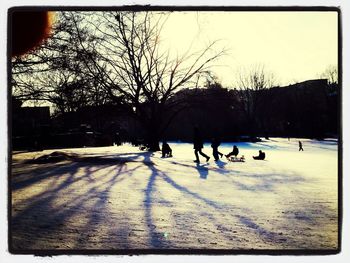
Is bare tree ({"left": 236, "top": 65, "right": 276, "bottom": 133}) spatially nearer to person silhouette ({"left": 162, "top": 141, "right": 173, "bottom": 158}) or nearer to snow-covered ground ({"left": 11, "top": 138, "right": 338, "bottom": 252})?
snow-covered ground ({"left": 11, "top": 138, "right": 338, "bottom": 252})

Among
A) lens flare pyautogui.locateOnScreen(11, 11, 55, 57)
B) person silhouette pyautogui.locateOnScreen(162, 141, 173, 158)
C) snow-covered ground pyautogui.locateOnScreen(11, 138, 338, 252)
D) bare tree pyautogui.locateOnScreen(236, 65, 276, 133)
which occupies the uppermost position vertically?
lens flare pyautogui.locateOnScreen(11, 11, 55, 57)

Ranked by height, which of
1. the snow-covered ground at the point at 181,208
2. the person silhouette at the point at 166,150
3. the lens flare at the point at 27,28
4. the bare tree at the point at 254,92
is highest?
the lens flare at the point at 27,28

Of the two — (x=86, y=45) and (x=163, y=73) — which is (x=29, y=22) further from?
(x=163, y=73)

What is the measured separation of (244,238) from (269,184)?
179 centimetres

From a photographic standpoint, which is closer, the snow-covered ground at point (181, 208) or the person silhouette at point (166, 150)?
the snow-covered ground at point (181, 208)

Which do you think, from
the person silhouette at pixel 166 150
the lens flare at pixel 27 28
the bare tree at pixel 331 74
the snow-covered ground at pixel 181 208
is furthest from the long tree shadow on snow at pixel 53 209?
the bare tree at pixel 331 74

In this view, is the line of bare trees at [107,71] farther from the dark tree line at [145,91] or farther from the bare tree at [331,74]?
the bare tree at [331,74]

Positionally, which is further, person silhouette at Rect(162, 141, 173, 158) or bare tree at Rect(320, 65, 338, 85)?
person silhouette at Rect(162, 141, 173, 158)

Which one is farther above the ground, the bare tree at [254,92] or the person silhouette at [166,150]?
the bare tree at [254,92]

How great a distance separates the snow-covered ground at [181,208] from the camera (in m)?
2.58

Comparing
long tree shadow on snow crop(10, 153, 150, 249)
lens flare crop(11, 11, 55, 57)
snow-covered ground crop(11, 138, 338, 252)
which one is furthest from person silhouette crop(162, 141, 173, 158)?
lens flare crop(11, 11, 55, 57)

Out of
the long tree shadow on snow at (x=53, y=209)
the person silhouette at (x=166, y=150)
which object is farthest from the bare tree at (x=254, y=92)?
the long tree shadow on snow at (x=53, y=209)

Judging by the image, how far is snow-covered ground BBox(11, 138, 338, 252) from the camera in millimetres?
2576

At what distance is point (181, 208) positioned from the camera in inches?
129
